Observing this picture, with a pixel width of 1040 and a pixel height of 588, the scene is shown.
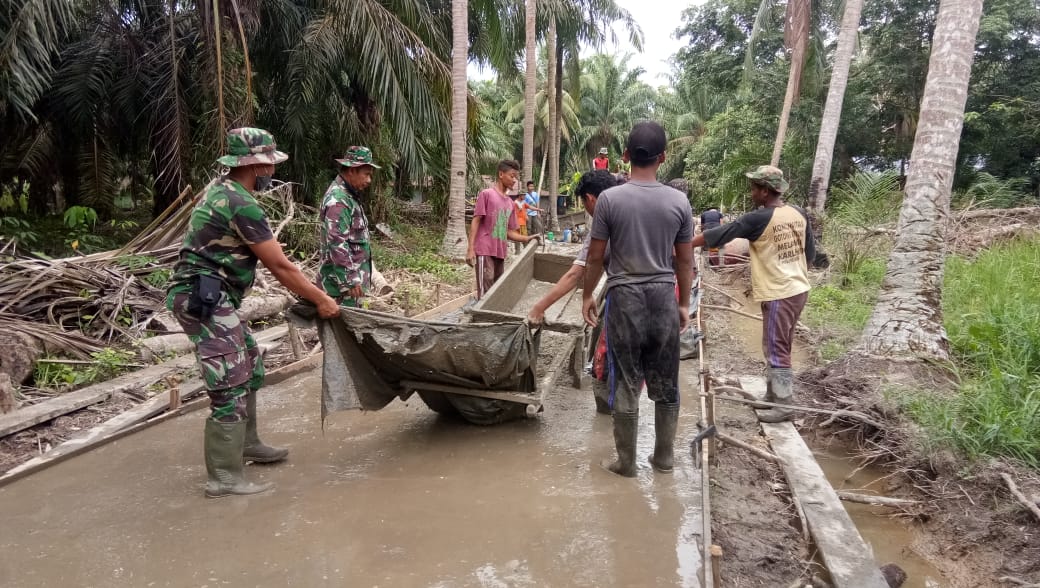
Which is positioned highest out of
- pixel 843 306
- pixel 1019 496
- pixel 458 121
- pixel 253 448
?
pixel 458 121

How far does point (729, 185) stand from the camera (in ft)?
61.6

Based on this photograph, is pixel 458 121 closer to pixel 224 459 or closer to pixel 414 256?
pixel 414 256

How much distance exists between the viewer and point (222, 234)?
10.3 ft

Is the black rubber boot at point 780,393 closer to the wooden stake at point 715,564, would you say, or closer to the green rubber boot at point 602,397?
the green rubber boot at point 602,397

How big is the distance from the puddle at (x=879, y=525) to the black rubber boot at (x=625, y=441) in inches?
52.6

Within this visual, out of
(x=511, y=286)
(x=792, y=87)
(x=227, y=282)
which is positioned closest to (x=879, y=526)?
(x=511, y=286)

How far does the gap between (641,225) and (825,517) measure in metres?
1.76

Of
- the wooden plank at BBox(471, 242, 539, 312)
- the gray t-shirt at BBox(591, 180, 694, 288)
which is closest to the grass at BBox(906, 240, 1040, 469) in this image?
the gray t-shirt at BBox(591, 180, 694, 288)

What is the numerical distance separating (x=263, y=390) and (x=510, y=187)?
2749 mm

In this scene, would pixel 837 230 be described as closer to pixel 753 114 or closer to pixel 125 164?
pixel 753 114

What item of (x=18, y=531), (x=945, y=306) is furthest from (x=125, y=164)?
(x=945, y=306)

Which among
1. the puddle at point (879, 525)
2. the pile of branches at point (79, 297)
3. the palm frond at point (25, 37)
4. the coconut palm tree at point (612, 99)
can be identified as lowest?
the puddle at point (879, 525)

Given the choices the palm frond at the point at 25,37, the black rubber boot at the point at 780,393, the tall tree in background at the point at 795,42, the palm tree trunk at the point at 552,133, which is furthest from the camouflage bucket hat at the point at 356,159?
the palm tree trunk at the point at 552,133

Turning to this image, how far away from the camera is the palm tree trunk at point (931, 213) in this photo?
5492 millimetres
